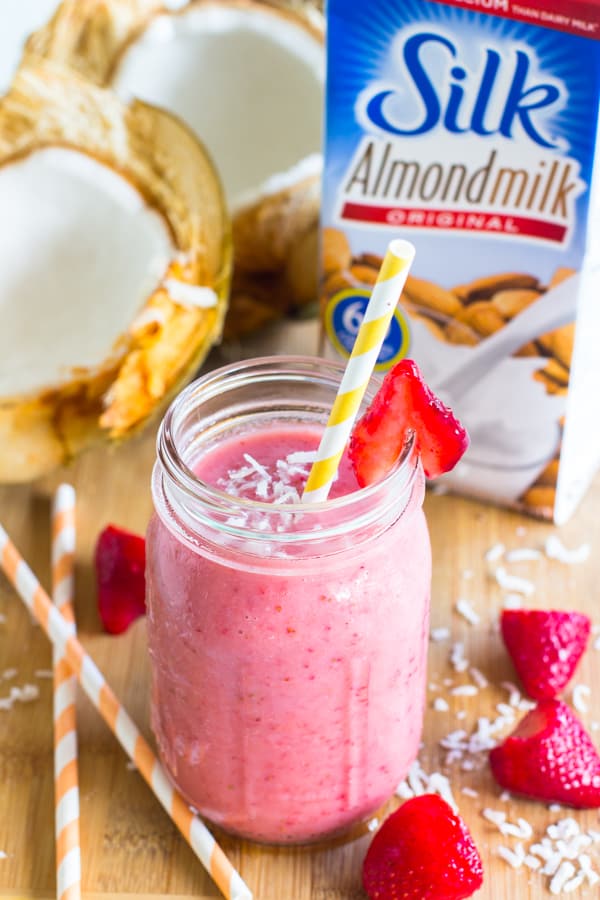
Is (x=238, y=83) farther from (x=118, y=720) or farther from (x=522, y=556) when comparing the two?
(x=118, y=720)

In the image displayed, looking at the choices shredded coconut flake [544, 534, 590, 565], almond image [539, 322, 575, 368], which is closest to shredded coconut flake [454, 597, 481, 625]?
shredded coconut flake [544, 534, 590, 565]

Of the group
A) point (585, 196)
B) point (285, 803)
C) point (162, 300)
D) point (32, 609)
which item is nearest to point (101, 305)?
point (162, 300)

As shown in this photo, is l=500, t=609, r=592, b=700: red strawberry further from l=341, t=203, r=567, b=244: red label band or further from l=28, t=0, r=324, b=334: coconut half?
l=28, t=0, r=324, b=334: coconut half

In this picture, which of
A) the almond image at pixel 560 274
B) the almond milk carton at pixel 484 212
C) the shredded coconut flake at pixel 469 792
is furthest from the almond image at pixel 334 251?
the shredded coconut flake at pixel 469 792

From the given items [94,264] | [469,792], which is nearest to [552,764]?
[469,792]

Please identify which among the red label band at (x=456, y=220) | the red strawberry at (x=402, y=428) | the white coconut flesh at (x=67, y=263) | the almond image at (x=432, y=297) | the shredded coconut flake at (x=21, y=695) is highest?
the red strawberry at (x=402, y=428)

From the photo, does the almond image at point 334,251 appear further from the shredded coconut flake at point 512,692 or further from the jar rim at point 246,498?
the shredded coconut flake at point 512,692

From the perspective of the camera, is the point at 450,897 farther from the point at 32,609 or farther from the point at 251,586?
the point at 32,609
